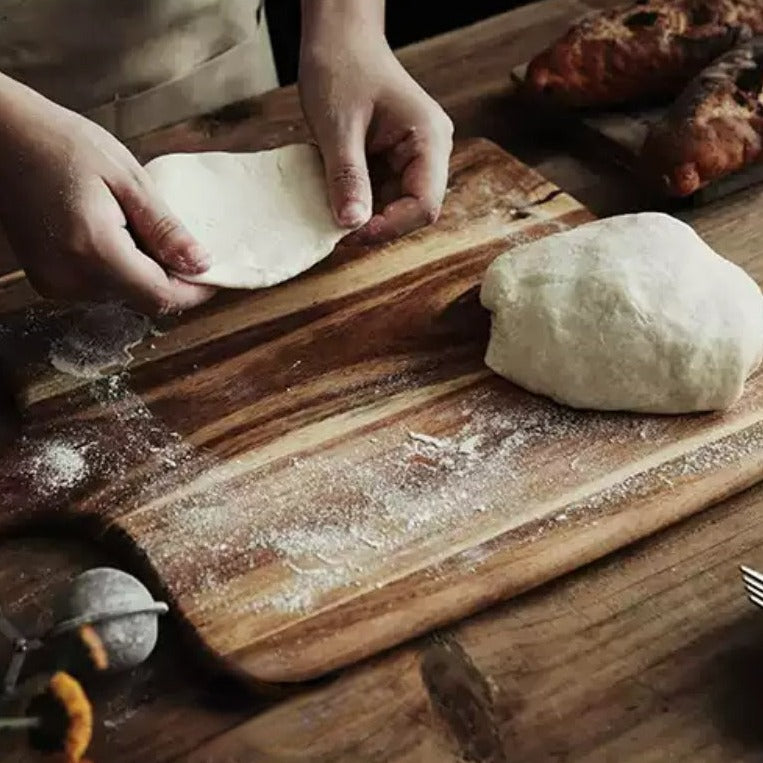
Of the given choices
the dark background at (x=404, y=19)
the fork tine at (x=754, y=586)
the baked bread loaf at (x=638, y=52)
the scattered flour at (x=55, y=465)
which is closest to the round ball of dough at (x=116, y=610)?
the scattered flour at (x=55, y=465)

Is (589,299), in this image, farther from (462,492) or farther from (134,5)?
(134,5)

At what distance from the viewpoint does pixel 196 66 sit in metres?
1.47

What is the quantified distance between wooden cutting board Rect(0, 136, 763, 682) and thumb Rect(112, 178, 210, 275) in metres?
0.10

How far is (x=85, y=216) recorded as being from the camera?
3.42 feet

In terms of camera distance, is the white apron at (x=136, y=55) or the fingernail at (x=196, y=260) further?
the white apron at (x=136, y=55)

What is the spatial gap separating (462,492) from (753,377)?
28 cm

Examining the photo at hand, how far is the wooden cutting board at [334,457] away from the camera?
0.90 m

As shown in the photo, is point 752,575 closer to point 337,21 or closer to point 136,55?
point 337,21

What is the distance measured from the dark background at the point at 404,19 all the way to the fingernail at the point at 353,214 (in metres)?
0.94

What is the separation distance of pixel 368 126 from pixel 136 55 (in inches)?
13.4

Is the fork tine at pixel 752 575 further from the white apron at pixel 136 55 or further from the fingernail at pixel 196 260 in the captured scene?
the white apron at pixel 136 55

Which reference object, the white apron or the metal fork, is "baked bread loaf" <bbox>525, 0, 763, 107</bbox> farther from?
the metal fork

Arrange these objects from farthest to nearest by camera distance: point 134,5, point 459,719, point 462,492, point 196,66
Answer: point 196,66 < point 134,5 < point 462,492 < point 459,719

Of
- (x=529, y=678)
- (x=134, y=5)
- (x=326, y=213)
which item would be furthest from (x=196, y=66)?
(x=529, y=678)
